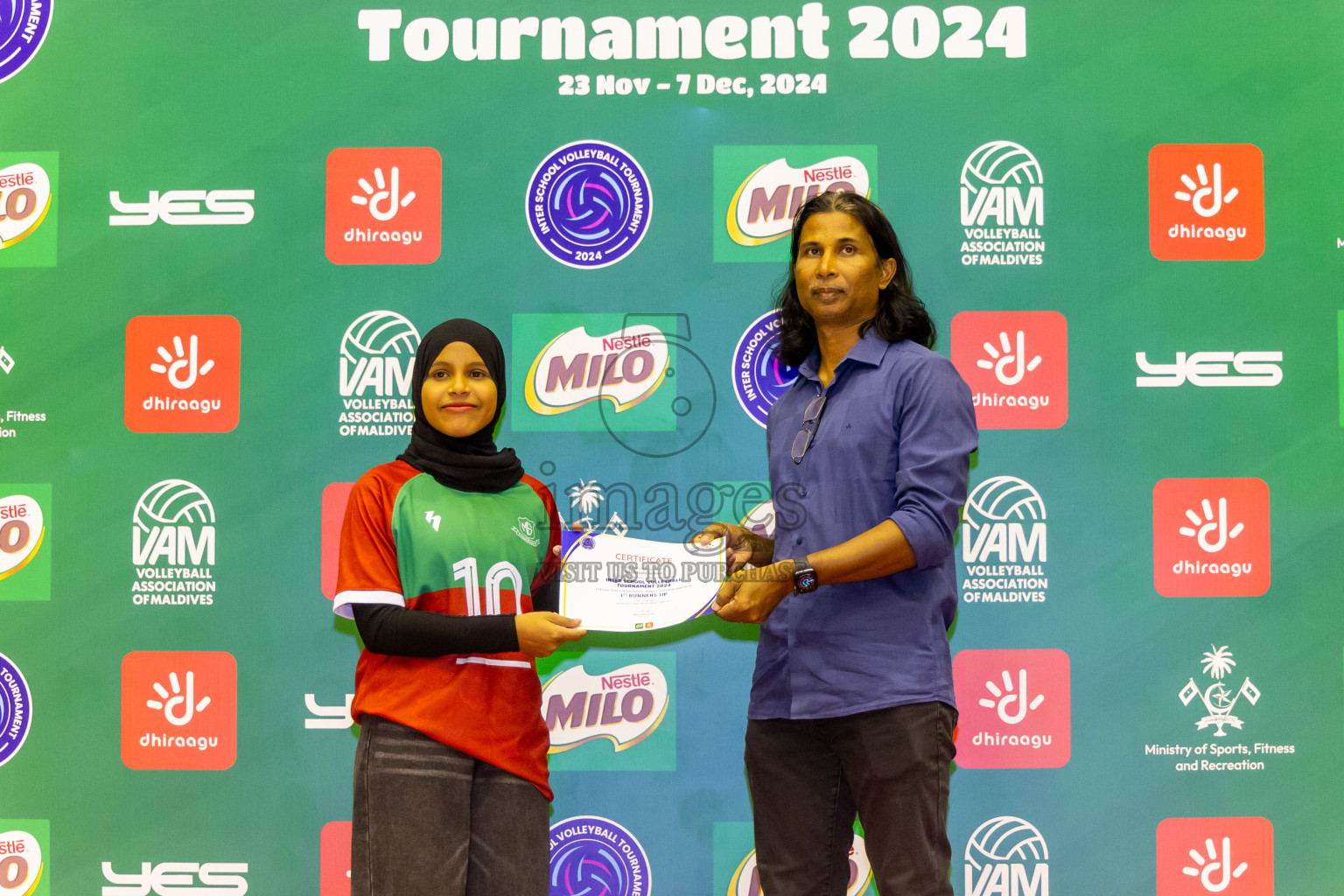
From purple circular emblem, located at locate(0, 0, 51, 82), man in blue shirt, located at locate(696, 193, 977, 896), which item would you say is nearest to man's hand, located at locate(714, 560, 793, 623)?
man in blue shirt, located at locate(696, 193, 977, 896)

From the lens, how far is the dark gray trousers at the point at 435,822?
1844 mm

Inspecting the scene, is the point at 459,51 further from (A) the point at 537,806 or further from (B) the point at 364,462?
(A) the point at 537,806

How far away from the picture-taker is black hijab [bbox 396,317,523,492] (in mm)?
1980

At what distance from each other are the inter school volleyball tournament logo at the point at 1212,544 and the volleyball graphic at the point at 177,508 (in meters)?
2.69

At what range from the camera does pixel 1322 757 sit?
2.62m

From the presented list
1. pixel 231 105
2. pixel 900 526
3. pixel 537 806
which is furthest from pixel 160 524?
pixel 900 526

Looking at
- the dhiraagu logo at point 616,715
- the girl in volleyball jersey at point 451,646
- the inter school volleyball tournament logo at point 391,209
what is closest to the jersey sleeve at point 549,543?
the girl in volleyball jersey at point 451,646

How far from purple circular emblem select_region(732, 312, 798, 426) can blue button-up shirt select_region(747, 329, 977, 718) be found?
2.27ft

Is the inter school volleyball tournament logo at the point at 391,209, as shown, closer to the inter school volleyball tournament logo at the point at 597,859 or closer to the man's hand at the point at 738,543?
the man's hand at the point at 738,543

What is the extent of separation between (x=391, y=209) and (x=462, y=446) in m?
1.01

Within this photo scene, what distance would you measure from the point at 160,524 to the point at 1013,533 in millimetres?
2416

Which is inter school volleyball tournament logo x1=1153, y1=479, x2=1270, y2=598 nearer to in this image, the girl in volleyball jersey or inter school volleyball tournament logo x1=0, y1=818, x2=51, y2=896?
the girl in volleyball jersey

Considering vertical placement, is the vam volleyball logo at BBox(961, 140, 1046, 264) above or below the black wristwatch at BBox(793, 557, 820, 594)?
above

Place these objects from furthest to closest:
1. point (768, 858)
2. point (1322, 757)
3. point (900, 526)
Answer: point (1322, 757), point (768, 858), point (900, 526)
